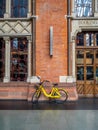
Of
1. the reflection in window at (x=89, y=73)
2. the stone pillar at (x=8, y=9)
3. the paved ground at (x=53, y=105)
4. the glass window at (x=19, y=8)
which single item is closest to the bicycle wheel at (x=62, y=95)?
the paved ground at (x=53, y=105)

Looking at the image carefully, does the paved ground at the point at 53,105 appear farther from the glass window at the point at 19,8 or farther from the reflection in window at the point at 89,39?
the glass window at the point at 19,8

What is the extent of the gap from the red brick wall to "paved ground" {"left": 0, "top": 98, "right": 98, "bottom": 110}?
5.35 feet

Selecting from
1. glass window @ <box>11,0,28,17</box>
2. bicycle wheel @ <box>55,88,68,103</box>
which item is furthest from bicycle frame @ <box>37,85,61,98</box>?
glass window @ <box>11,0,28,17</box>

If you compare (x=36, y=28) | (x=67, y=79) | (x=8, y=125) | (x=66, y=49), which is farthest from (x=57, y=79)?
(x=8, y=125)

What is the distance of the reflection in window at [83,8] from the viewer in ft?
52.0

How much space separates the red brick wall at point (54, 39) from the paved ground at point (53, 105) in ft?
5.35

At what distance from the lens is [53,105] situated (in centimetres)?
1371

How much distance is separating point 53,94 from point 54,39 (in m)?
2.62

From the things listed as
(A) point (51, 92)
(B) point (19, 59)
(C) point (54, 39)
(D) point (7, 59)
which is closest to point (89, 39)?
(C) point (54, 39)

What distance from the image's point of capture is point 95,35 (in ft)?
52.9

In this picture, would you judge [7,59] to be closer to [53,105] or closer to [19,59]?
[19,59]

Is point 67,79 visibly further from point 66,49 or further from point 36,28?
point 36,28

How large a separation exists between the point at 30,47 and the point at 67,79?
2.37 meters

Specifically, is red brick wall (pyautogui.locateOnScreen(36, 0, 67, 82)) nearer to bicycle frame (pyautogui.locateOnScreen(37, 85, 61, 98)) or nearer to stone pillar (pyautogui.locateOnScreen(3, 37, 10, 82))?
bicycle frame (pyautogui.locateOnScreen(37, 85, 61, 98))
